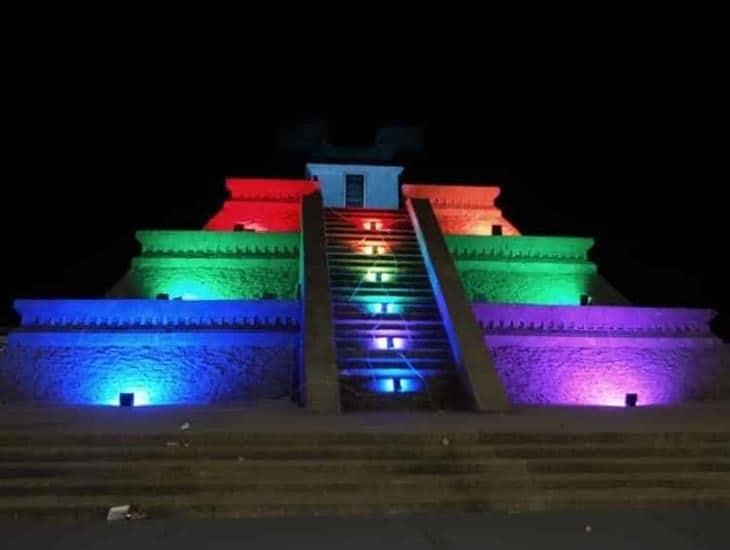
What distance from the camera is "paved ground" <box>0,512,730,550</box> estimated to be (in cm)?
431

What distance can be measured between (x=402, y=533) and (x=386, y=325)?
6.25 m

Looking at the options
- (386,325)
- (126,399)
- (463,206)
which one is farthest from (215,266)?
(463,206)

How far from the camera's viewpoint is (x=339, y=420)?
7.24m

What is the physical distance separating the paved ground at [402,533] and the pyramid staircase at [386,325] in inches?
170

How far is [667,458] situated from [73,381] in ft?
26.8

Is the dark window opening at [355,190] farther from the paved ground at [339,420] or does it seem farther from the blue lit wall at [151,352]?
the paved ground at [339,420]

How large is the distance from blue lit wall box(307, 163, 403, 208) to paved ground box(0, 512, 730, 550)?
14.3 meters

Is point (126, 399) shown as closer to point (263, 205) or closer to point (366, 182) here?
point (263, 205)

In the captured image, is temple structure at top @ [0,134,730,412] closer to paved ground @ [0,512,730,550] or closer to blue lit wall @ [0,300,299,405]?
blue lit wall @ [0,300,299,405]

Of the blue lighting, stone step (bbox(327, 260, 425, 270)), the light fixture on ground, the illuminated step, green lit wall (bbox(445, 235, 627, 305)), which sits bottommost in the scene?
the blue lighting

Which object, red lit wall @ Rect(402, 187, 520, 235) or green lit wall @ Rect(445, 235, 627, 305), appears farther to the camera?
red lit wall @ Rect(402, 187, 520, 235)

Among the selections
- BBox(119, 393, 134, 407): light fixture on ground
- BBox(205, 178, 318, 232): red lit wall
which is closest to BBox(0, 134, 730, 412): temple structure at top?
BBox(119, 393, 134, 407): light fixture on ground

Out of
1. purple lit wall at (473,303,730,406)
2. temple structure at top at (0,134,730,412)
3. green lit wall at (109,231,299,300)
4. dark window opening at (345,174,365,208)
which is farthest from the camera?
dark window opening at (345,174,365,208)

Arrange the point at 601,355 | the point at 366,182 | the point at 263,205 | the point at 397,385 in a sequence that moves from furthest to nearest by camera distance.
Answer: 1. the point at 366,182
2. the point at 263,205
3. the point at 601,355
4. the point at 397,385
